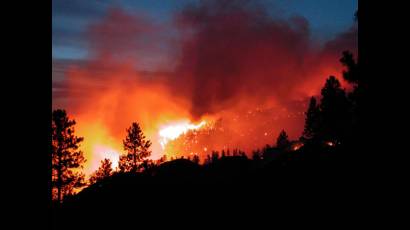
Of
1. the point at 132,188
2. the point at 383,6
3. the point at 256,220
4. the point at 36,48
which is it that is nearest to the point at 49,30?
the point at 36,48

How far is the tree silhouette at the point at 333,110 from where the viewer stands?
44.1 metres

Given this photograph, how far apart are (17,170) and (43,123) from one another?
1.39ft

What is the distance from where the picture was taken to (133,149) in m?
48.2

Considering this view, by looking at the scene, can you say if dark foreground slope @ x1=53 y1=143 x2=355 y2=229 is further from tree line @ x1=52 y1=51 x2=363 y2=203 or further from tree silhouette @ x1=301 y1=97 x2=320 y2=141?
tree silhouette @ x1=301 y1=97 x2=320 y2=141

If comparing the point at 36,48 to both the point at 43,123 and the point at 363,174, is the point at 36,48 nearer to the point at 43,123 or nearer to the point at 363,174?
the point at 43,123

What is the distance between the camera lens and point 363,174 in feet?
9.71

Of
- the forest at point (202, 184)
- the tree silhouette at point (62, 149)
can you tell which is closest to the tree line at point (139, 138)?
the tree silhouette at point (62, 149)

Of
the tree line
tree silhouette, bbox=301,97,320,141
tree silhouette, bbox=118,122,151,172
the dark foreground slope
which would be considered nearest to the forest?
the dark foreground slope

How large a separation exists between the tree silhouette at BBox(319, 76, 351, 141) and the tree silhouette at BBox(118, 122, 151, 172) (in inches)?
1045

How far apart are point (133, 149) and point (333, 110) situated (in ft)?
97.1

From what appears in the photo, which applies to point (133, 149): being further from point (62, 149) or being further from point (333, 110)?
point (333, 110)

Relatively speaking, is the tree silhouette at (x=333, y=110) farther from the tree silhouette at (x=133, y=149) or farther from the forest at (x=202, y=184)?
the tree silhouette at (x=133, y=149)

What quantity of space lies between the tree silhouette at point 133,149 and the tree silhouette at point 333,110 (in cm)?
2654

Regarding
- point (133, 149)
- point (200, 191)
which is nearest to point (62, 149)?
point (133, 149)
